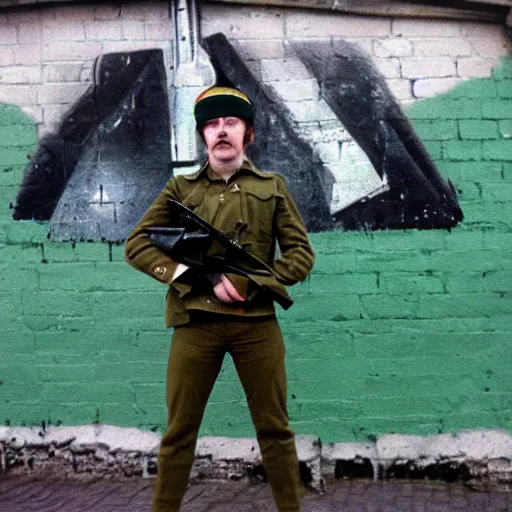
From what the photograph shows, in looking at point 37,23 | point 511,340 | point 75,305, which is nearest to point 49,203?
point 75,305

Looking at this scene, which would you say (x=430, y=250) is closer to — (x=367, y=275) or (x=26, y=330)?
(x=367, y=275)

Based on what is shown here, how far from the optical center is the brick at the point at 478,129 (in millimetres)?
3736

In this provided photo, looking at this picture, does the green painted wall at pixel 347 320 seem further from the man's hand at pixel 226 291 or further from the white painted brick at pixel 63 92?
the man's hand at pixel 226 291

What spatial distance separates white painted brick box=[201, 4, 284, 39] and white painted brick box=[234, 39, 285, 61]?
27 millimetres

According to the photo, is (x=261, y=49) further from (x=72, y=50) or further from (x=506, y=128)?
(x=506, y=128)

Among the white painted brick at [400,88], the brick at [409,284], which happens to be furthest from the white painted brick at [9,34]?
the brick at [409,284]

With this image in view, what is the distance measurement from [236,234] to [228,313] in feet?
1.03

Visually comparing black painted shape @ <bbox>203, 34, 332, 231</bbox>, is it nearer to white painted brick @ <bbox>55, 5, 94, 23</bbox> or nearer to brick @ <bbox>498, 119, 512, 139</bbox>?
white painted brick @ <bbox>55, 5, 94, 23</bbox>

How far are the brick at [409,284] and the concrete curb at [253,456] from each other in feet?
2.61

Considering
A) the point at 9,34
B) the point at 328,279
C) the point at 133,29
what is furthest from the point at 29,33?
the point at 328,279

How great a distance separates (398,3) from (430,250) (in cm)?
134

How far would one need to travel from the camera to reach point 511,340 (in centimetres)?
375

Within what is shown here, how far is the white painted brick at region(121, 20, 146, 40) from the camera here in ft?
12.5

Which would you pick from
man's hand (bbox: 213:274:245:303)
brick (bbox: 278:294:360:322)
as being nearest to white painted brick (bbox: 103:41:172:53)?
brick (bbox: 278:294:360:322)
